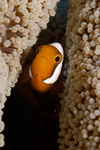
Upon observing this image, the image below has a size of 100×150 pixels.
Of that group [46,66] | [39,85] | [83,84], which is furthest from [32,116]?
[83,84]

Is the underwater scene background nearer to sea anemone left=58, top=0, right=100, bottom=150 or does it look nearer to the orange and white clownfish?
the orange and white clownfish

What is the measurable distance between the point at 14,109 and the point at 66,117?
609 mm

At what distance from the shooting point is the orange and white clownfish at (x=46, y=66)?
114 cm

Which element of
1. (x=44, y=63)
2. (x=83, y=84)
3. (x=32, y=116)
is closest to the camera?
(x=83, y=84)

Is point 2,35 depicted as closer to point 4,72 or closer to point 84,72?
point 4,72

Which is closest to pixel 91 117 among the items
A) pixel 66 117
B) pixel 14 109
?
pixel 66 117

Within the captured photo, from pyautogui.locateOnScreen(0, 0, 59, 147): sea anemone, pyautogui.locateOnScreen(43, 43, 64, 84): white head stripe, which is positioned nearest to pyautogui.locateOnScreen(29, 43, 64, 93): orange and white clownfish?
pyautogui.locateOnScreen(43, 43, 64, 84): white head stripe

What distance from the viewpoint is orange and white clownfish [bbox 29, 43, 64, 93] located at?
1138 mm

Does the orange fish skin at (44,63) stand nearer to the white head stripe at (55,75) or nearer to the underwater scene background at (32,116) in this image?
the white head stripe at (55,75)

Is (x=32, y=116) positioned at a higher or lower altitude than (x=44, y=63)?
lower

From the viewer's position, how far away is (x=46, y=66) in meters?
1.14

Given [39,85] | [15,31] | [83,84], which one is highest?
[15,31]

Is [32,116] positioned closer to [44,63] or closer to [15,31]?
[44,63]

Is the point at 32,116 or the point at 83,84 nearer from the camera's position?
the point at 83,84
